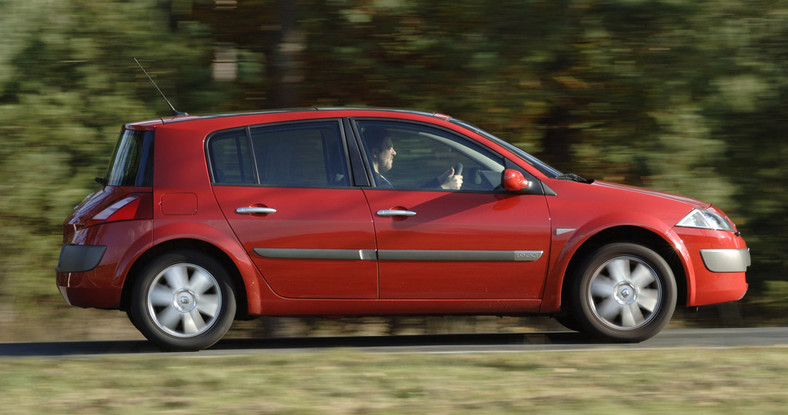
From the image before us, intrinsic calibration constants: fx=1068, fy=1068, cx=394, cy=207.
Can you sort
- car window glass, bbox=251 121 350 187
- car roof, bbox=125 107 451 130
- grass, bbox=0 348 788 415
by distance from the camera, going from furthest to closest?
car roof, bbox=125 107 451 130, car window glass, bbox=251 121 350 187, grass, bbox=0 348 788 415

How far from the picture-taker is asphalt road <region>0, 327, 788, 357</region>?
22.5 feet

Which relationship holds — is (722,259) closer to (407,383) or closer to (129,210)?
(407,383)

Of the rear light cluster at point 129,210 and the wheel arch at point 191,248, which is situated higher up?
the rear light cluster at point 129,210

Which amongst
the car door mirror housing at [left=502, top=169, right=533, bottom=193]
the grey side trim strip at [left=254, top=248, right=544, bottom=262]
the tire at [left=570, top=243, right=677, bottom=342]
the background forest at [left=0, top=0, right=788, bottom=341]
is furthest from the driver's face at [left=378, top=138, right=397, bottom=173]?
the background forest at [left=0, top=0, right=788, bottom=341]

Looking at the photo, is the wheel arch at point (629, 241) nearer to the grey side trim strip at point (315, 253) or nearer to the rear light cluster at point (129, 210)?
the grey side trim strip at point (315, 253)

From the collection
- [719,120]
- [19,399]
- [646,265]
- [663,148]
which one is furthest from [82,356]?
[719,120]

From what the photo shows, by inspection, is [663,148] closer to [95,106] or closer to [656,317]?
[656,317]

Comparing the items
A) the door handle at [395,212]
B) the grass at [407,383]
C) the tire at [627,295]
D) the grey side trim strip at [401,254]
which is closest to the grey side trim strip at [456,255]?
the grey side trim strip at [401,254]

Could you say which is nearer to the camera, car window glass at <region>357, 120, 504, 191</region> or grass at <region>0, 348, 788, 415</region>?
grass at <region>0, 348, 788, 415</region>

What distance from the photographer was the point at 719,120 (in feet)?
34.0

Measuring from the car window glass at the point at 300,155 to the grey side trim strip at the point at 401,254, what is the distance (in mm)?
440

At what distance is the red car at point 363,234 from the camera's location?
6.71 m

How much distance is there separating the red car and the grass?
535 millimetres

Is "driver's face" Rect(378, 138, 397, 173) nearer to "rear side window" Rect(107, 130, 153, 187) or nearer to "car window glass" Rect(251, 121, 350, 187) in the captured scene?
"car window glass" Rect(251, 121, 350, 187)
